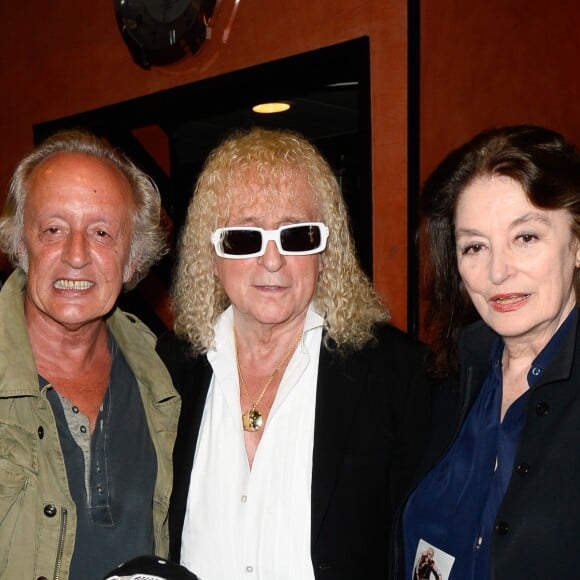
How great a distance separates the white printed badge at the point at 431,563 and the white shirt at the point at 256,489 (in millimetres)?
300

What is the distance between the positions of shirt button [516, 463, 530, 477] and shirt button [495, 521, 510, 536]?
0.12 m

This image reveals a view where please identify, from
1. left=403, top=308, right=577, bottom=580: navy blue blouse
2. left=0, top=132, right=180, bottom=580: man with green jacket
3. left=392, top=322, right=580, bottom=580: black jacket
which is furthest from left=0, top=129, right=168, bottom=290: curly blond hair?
left=392, top=322, right=580, bottom=580: black jacket

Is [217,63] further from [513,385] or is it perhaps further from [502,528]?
[502,528]

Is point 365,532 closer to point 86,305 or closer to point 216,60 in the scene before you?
point 86,305

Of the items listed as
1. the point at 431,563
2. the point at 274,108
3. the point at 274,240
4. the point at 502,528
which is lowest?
the point at 431,563

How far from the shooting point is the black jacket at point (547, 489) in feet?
5.48

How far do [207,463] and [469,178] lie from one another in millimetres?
1172

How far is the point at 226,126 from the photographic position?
7.91 metres

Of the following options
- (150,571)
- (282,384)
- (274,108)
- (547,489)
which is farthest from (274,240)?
(274,108)

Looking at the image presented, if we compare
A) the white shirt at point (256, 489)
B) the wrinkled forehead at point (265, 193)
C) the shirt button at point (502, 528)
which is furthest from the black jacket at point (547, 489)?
the wrinkled forehead at point (265, 193)

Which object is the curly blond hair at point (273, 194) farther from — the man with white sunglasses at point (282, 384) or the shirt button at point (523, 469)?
the shirt button at point (523, 469)

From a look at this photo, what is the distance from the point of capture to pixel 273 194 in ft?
7.95

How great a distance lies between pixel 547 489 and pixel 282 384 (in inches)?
35.6

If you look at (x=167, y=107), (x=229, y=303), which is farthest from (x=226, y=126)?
(x=229, y=303)
